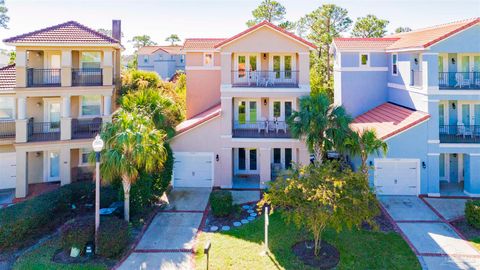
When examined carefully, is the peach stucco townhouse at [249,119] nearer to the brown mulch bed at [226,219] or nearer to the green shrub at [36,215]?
the brown mulch bed at [226,219]

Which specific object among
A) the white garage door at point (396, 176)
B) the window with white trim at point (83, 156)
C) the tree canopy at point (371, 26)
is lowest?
the white garage door at point (396, 176)

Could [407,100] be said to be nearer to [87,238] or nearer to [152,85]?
[152,85]

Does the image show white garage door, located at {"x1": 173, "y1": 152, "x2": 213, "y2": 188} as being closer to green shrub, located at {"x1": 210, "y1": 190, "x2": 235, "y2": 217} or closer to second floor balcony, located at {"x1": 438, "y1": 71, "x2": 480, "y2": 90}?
green shrub, located at {"x1": 210, "y1": 190, "x2": 235, "y2": 217}

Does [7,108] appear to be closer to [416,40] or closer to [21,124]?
[21,124]

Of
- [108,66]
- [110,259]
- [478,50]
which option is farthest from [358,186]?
[108,66]

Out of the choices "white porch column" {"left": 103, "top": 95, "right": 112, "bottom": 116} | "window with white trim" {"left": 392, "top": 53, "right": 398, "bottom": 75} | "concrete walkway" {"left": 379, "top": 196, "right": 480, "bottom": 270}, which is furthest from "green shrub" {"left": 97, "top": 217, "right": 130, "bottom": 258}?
"window with white trim" {"left": 392, "top": 53, "right": 398, "bottom": 75}

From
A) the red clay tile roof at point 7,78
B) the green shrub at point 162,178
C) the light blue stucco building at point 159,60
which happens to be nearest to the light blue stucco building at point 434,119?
the green shrub at point 162,178
